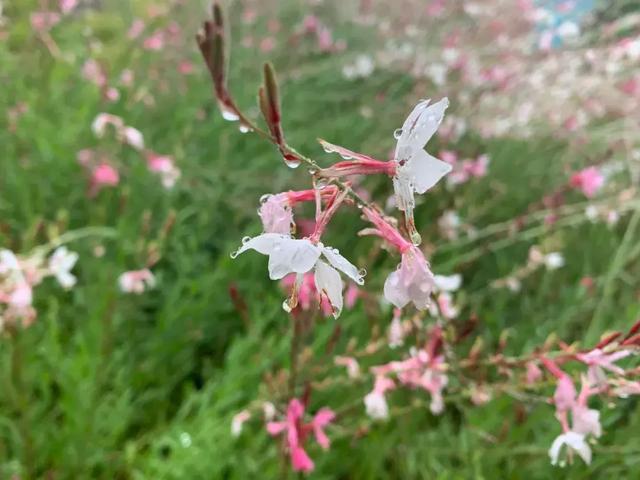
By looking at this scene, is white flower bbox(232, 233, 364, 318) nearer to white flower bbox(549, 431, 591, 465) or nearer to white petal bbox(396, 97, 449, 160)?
white petal bbox(396, 97, 449, 160)

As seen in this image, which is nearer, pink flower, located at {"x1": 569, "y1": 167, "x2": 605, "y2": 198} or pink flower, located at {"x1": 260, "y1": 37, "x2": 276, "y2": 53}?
pink flower, located at {"x1": 569, "y1": 167, "x2": 605, "y2": 198}

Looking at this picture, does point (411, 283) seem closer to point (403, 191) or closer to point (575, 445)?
point (403, 191)

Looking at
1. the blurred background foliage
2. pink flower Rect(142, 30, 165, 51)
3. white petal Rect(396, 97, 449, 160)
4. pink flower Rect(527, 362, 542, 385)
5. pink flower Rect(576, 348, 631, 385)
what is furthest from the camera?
pink flower Rect(142, 30, 165, 51)

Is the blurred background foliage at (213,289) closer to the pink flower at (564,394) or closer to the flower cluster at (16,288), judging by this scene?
the flower cluster at (16,288)

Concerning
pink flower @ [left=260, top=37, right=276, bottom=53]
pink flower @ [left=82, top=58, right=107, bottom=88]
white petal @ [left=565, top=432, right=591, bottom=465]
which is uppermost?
pink flower @ [left=260, top=37, right=276, bottom=53]

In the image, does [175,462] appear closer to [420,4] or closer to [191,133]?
[191,133]

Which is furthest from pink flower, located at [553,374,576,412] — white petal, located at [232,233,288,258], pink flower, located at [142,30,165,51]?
pink flower, located at [142,30,165,51]

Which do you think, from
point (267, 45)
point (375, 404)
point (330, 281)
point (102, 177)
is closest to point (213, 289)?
point (102, 177)
